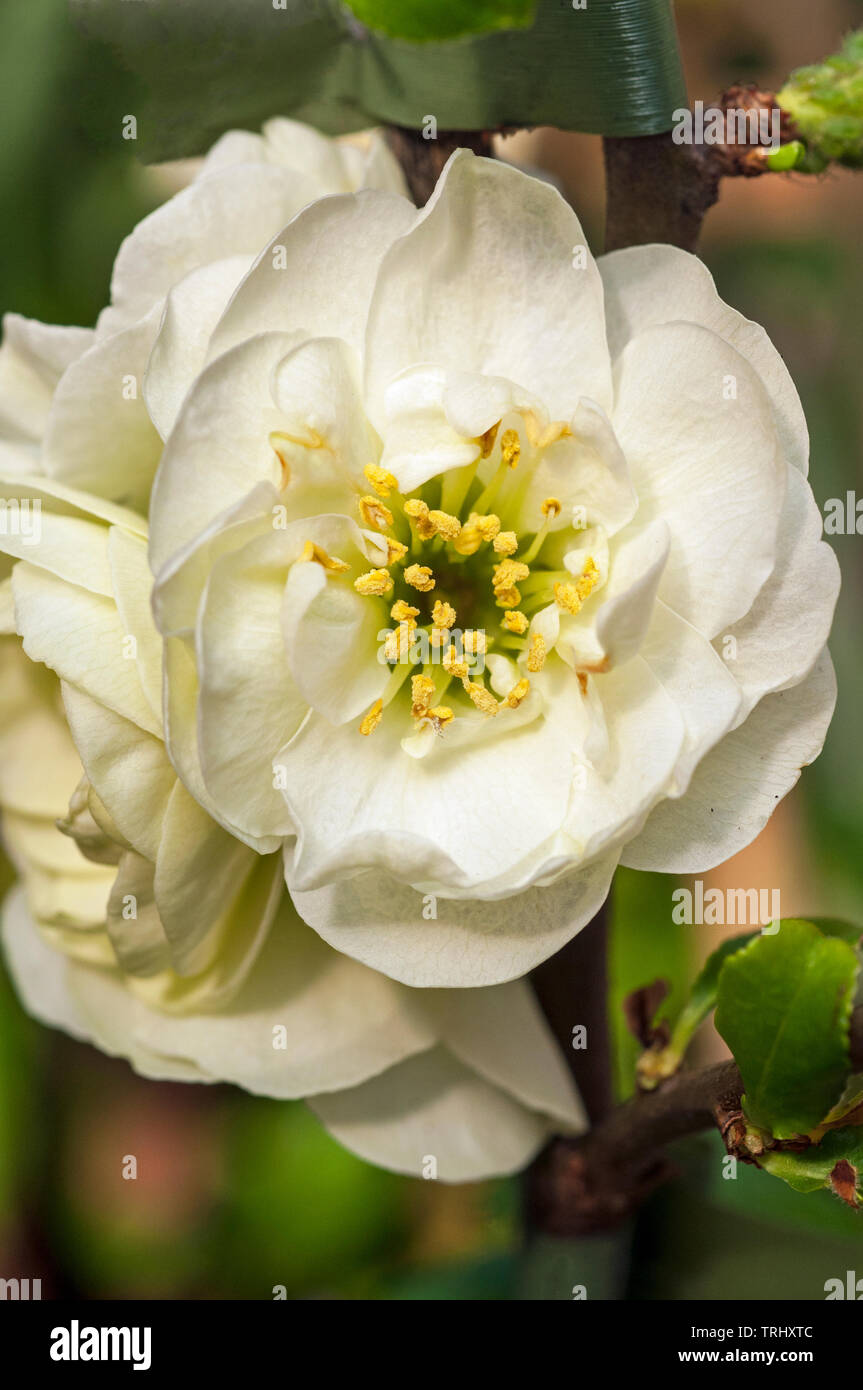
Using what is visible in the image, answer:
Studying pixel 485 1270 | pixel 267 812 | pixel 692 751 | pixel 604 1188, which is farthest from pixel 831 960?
pixel 485 1270

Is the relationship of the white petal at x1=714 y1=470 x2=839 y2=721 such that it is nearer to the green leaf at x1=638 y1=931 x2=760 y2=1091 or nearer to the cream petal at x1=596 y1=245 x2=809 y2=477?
the cream petal at x1=596 y1=245 x2=809 y2=477

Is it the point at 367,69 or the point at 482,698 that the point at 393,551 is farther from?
the point at 367,69

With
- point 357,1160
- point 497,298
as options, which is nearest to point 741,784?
point 497,298

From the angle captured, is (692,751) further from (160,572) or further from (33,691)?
(33,691)

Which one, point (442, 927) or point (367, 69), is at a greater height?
point (367, 69)

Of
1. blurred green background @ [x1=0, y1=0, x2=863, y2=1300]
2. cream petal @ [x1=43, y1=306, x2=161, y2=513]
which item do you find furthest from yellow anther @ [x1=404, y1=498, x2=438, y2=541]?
blurred green background @ [x1=0, y1=0, x2=863, y2=1300]

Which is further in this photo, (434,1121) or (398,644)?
(434,1121)

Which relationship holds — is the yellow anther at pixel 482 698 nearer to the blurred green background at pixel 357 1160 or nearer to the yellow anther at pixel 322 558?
the yellow anther at pixel 322 558

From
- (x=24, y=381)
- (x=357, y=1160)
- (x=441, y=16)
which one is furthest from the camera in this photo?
(x=357, y=1160)
